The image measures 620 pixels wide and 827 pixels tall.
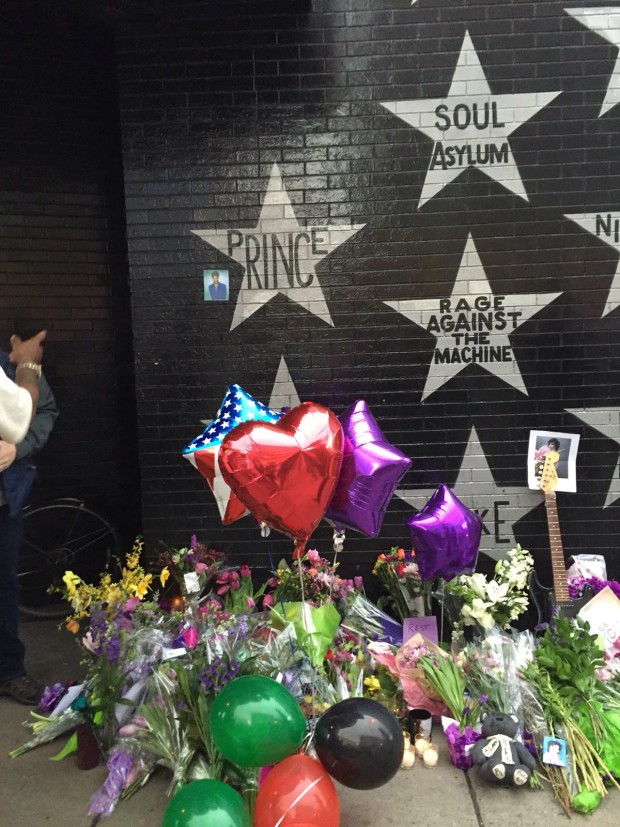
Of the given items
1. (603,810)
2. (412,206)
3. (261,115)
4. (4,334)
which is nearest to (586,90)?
(412,206)

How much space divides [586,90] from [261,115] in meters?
2.05

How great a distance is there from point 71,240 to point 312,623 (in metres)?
3.34

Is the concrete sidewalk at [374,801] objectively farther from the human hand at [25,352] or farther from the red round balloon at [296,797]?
the human hand at [25,352]

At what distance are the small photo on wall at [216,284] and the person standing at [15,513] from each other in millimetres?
1174

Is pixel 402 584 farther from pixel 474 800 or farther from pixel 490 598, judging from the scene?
pixel 474 800

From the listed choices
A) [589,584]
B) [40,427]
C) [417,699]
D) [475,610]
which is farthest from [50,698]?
[589,584]

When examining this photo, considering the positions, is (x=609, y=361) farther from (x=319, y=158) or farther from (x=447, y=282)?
(x=319, y=158)

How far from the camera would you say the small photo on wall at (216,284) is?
428 cm

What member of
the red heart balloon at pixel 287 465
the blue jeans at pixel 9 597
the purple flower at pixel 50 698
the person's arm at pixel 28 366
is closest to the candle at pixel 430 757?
the red heart balloon at pixel 287 465

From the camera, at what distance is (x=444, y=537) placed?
349 centimetres

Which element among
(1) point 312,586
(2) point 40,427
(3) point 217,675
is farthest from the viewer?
(1) point 312,586

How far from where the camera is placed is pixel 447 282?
4.26 metres

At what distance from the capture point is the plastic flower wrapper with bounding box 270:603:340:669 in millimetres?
3205

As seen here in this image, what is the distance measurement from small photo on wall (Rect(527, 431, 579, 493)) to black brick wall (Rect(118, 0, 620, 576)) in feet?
0.24
